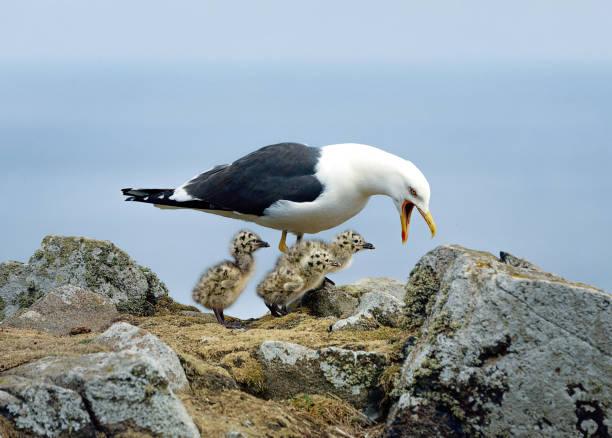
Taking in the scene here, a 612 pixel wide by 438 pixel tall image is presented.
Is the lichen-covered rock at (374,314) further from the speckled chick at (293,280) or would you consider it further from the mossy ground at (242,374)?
the speckled chick at (293,280)

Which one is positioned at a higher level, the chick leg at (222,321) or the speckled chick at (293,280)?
the speckled chick at (293,280)

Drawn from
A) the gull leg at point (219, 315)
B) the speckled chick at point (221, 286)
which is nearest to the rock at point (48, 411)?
the speckled chick at point (221, 286)

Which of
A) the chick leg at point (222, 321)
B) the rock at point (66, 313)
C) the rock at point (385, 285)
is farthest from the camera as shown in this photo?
the rock at point (385, 285)

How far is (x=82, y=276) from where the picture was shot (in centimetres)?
998

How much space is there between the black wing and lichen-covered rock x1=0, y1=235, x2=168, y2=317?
1290 millimetres

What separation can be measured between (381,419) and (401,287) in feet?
17.3

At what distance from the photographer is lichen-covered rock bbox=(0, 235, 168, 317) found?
998 cm

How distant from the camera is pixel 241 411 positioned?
5125mm

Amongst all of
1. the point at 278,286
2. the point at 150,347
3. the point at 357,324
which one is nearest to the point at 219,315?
the point at 278,286

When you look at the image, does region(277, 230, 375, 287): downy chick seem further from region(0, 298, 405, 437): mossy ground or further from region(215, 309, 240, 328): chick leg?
region(0, 298, 405, 437): mossy ground

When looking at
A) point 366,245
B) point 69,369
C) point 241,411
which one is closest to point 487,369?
point 241,411

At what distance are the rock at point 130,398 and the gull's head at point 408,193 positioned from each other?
5612mm

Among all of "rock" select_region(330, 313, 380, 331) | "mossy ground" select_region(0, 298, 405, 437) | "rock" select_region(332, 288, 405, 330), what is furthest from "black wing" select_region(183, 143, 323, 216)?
"rock" select_region(330, 313, 380, 331)

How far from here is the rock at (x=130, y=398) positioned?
172 inches
